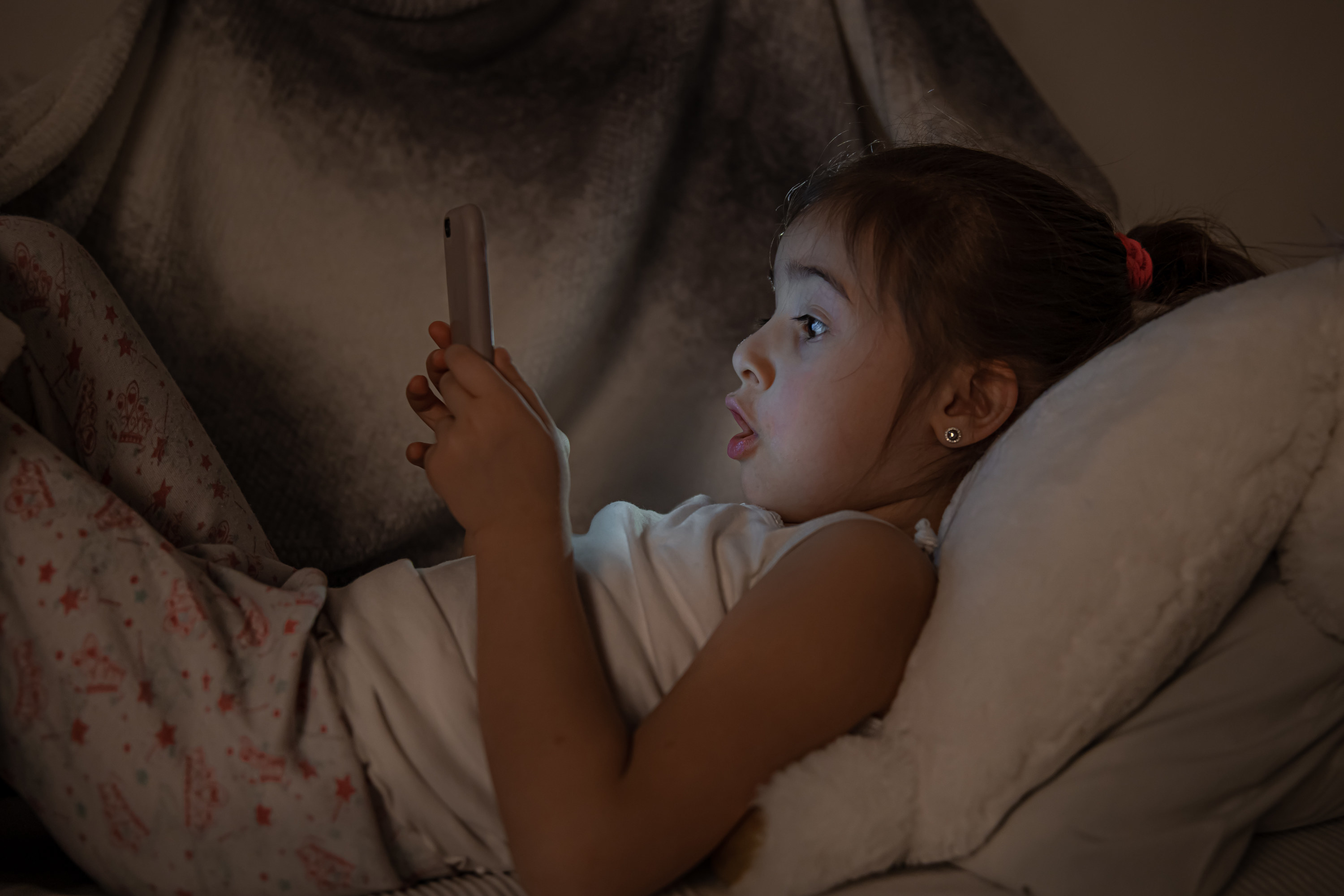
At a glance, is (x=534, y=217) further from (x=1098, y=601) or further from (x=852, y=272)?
(x=1098, y=601)

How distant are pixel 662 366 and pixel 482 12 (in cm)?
44

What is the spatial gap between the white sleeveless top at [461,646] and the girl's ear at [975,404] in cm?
16

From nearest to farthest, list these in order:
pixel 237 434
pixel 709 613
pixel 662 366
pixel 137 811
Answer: pixel 137 811, pixel 709 613, pixel 237 434, pixel 662 366

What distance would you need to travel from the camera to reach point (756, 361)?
81 cm

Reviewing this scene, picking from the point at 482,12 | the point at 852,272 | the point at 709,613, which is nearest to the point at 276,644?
the point at 709,613

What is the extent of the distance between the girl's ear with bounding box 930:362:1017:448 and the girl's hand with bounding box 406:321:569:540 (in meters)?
0.35

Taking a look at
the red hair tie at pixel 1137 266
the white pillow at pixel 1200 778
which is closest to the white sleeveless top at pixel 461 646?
the white pillow at pixel 1200 778

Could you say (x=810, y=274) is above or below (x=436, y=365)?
below

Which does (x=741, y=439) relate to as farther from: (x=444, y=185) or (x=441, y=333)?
(x=444, y=185)

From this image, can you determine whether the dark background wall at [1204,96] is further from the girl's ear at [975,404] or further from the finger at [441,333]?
the finger at [441,333]

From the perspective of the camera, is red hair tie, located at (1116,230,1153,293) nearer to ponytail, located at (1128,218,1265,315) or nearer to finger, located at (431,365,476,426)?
ponytail, located at (1128,218,1265,315)

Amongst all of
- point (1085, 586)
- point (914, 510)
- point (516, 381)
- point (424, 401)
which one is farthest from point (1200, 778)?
point (424, 401)

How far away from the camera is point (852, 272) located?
2.58ft

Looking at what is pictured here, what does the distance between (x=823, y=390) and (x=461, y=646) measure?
373 mm
